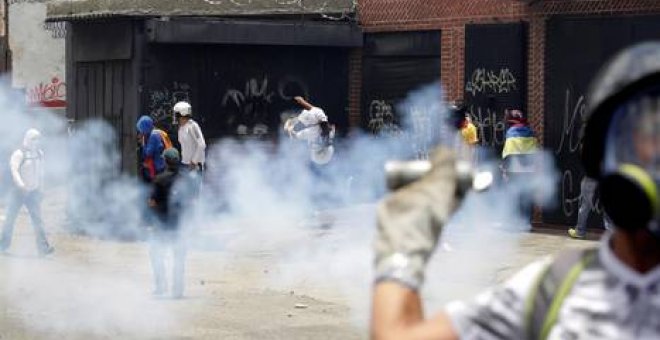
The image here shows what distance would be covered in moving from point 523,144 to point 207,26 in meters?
4.47

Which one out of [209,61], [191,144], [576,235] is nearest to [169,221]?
[191,144]

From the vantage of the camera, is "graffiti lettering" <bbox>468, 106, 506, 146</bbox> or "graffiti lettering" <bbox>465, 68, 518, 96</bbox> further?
"graffiti lettering" <bbox>468, 106, 506, 146</bbox>

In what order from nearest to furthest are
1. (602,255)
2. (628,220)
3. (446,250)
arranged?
1. (628,220)
2. (602,255)
3. (446,250)

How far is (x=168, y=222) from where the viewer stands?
11219mm

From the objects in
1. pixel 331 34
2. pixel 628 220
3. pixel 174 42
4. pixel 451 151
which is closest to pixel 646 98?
pixel 628 220

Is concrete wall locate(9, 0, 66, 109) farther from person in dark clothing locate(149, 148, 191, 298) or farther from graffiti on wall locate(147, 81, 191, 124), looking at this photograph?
person in dark clothing locate(149, 148, 191, 298)

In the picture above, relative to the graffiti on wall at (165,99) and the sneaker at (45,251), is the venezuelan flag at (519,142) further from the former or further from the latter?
the sneaker at (45,251)

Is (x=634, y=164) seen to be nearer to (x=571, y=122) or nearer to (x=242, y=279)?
(x=242, y=279)

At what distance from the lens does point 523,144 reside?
52.5 feet

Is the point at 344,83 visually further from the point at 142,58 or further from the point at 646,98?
the point at 646,98

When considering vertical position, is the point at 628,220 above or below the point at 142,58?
below

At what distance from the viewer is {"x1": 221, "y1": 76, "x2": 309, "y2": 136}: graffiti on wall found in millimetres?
18344

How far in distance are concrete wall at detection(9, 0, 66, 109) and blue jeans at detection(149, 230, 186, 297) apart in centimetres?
1395

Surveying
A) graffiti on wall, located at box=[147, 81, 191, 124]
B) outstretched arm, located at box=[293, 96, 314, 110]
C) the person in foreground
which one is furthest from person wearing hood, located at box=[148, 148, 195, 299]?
the person in foreground
